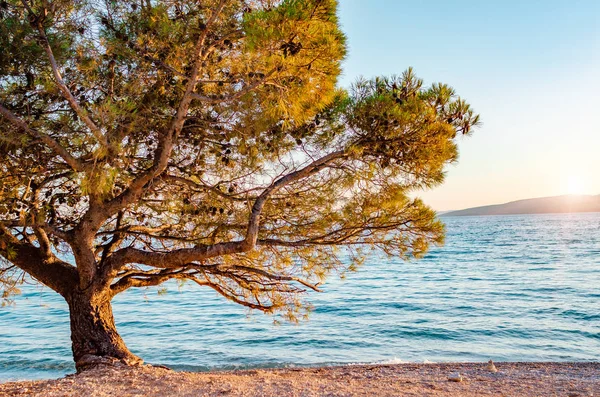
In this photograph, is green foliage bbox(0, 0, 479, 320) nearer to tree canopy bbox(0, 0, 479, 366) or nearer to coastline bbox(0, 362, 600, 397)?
tree canopy bbox(0, 0, 479, 366)

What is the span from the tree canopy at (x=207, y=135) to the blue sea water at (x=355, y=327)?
97 centimetres

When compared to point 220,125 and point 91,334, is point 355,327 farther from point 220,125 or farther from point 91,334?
point 220,125

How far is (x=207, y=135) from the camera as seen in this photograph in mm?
5883

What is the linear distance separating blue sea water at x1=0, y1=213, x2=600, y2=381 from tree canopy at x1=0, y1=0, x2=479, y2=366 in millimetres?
975

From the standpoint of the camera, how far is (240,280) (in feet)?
23.1

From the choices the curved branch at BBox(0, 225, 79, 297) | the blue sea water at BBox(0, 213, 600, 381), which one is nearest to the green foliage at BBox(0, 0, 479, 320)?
the curved branch at BBox(0, 225, 79, 297)

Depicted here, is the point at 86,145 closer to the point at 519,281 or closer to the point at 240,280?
the point at 240,280

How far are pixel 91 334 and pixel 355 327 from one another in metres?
9.33

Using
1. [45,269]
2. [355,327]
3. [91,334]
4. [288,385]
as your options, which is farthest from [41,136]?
[355,327]

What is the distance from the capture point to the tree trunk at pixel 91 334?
6.28 metres

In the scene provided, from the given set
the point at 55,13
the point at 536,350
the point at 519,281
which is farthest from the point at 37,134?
the point at 519,281

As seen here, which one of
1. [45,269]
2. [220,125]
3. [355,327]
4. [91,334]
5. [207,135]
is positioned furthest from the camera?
[355,327]

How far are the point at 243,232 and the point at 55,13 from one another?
301cm

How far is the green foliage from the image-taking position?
4.75m
